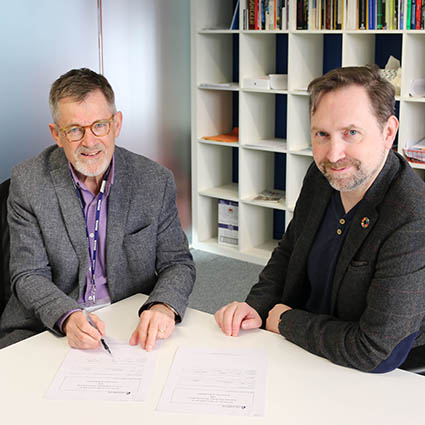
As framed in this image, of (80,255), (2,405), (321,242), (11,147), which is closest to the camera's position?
(2,405)

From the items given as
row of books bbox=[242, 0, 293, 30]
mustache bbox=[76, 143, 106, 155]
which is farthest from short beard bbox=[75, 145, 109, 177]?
row of books bbox=[242, 0, 293, 30]

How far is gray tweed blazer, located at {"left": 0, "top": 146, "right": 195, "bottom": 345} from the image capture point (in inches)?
78.7

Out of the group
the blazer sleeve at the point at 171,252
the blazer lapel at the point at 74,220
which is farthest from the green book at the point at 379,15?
the blazer lapel at the point at 74,220

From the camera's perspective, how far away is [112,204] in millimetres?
2055

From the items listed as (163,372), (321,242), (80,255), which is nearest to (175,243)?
(80,255)

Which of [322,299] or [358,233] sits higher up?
[358,233]

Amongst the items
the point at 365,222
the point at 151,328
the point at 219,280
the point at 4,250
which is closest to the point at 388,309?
the point at 365,222

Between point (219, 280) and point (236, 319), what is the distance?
7.70 ft

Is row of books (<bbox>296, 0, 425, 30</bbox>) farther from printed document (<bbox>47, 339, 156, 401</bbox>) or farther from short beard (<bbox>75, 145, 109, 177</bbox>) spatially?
printed document (<bbox>47, 339, 156, 401</bbox>)

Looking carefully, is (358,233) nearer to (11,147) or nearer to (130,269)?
(130,269)

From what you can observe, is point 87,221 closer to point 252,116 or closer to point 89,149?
point 89,149

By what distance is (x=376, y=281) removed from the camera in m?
1.56

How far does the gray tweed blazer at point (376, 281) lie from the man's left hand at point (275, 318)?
0.24 ft

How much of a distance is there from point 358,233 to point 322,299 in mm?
276
